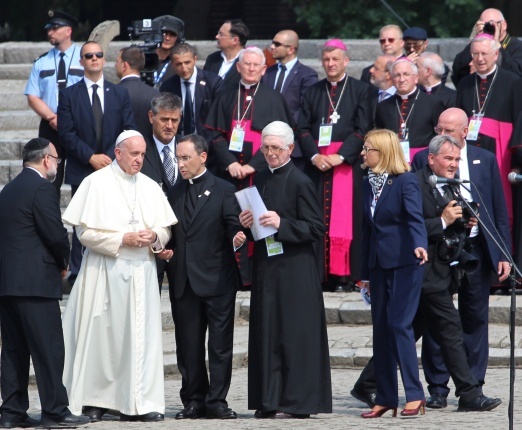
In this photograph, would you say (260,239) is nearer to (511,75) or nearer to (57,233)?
(57,233)

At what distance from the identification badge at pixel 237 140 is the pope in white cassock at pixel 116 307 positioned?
10.8 feet

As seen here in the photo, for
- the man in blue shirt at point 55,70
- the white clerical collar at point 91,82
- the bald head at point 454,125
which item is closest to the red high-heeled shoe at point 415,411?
the bald head at point 454,125

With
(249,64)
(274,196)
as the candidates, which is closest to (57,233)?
(274,196)

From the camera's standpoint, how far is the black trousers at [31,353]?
1057 cm

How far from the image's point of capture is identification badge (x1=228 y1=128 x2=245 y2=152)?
1434 cm

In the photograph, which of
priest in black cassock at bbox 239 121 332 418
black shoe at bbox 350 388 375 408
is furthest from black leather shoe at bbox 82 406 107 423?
black shoe at bbox 350 388 375 408

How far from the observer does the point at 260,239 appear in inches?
436

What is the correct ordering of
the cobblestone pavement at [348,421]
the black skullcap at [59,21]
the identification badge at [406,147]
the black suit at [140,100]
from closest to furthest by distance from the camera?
1. the cobblestone pavement at [348,421]
2. the identification badge at [406,147]
3. the black suit at [140,100]
4. the black skullcap at [59,21]

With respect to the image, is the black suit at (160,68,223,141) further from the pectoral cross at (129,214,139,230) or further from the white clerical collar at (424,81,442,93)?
the pectoral cross at (129,214,139,230)

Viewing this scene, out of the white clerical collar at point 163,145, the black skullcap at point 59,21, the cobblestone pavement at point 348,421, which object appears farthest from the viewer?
the black skullcap at point 59,21

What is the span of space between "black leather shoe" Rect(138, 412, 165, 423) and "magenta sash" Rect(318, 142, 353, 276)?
371 cm

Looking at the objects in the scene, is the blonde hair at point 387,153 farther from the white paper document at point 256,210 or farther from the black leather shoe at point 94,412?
the black leather shoe at point 94,412

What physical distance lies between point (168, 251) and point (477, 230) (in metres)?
2.19

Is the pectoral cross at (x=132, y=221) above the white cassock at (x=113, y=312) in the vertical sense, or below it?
above
